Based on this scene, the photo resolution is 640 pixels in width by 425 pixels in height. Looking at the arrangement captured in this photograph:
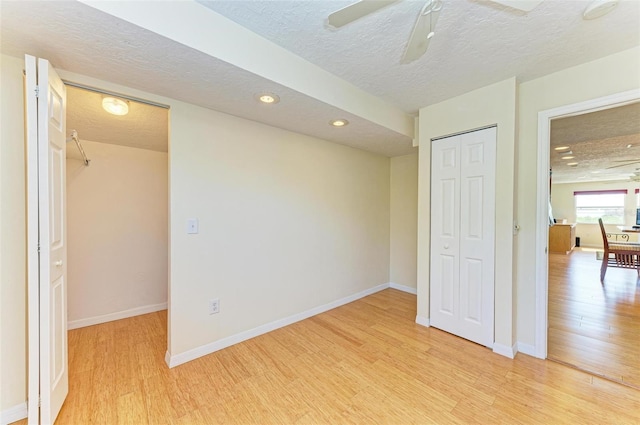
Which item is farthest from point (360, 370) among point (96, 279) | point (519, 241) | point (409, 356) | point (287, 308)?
point (96, 279)

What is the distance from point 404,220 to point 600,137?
266cm

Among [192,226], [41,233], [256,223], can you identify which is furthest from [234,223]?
[41,233]

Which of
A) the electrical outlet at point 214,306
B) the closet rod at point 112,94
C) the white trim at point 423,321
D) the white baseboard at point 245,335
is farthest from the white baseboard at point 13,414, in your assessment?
the white trim at point 423,321

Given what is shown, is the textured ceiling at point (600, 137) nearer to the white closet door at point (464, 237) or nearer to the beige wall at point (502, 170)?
the beige wall at point (502, 170)

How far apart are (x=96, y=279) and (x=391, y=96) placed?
3822 mm

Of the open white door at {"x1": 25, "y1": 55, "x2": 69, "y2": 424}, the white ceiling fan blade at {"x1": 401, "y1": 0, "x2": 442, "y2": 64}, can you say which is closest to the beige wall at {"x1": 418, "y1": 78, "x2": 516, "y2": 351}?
the white ceiling fan blade at {"x1": 401, "y1": 0, "x2": 442, "y2": 64}

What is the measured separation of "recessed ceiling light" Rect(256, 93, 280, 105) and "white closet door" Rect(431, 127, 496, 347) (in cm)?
173

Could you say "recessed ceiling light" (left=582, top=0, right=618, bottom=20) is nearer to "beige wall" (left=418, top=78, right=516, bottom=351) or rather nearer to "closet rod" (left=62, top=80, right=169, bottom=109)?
"beige wall" (left=418, top=78, right=516, bottom=351)

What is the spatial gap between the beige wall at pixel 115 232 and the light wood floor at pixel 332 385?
444 millimetres

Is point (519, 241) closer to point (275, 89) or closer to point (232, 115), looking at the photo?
point (275, 89)

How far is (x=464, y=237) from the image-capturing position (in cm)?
249

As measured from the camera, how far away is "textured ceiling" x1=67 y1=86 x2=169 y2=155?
2043mm

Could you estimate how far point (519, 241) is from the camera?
2242 mm

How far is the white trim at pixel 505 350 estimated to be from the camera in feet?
7.11
